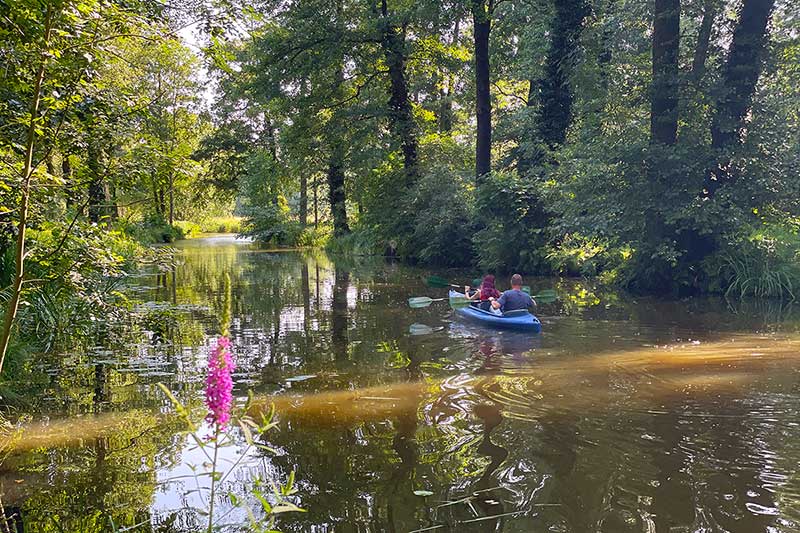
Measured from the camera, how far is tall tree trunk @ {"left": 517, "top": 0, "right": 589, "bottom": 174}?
1706 centimetres

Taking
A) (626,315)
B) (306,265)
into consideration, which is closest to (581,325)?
(626,315)

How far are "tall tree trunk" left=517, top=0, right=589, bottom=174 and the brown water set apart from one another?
8.67m

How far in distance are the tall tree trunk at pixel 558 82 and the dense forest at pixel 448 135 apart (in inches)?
2.3

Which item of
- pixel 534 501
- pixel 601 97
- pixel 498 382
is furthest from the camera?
pixel 601 97

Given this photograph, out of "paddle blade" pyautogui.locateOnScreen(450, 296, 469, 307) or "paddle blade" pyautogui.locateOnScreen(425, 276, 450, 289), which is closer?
"paddle blade" pyautogui.locateOnScreen(450, 296, 469, 307)

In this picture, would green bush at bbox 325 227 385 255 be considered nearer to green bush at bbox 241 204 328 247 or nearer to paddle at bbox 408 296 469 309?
green bush at bbox 241 204 328 247

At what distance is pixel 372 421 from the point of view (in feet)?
19.0

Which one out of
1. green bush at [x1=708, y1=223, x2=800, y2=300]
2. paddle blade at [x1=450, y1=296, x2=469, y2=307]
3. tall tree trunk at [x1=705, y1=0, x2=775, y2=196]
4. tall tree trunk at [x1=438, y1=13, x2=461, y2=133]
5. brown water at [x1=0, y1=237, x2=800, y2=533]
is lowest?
brown water at [x1=0, y1=237, x2=800, y2=533]

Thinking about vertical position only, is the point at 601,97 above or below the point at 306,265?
above

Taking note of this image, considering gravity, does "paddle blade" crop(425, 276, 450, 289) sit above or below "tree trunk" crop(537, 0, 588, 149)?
below

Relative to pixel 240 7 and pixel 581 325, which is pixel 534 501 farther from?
pixel 581 325

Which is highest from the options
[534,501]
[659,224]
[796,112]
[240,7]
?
[796,112]

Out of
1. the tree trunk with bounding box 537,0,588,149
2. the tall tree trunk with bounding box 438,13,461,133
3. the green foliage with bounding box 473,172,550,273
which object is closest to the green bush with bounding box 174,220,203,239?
the tall tree trunk with bounding box 438,13,461,133

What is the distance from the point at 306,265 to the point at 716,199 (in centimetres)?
1578
